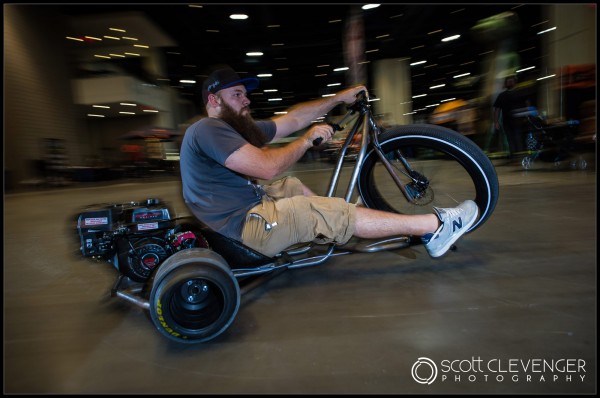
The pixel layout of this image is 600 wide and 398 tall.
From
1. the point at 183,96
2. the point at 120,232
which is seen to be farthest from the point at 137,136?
the point at 183,96

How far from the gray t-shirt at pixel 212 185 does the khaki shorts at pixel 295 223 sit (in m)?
0.08

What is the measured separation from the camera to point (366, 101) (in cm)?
269

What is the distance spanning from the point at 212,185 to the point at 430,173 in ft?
6.56

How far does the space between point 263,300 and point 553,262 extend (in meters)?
1.95

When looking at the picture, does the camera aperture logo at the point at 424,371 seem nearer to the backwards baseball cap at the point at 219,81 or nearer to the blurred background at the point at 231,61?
the backwards baseball cap at the point at 219,81

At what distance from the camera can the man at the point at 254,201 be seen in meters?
2.08

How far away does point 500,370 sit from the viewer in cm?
150

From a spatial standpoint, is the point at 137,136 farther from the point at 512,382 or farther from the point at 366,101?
the point at 512,382

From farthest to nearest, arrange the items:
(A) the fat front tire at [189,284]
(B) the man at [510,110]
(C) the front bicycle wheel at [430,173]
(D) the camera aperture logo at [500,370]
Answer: (B) the man at [510,110], (C) the front bicycle wheel at [430,173], (A) the fat front tire at [189,284], (D) the camera aperture logo at [500,370]

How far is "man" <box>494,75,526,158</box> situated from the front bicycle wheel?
5484 mm

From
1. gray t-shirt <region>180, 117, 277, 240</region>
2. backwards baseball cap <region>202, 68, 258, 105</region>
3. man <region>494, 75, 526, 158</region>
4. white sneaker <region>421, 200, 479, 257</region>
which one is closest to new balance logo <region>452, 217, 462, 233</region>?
white sneaker <region>421, 200, 479, 257</region>

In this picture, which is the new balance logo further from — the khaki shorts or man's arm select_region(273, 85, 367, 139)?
man's arm select_region(273, 85, 367, 139)

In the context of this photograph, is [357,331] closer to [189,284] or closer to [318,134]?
[189,284]

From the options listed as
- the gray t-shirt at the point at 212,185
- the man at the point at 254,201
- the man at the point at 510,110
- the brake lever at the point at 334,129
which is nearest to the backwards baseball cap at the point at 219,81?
the man at the point at 254,201
